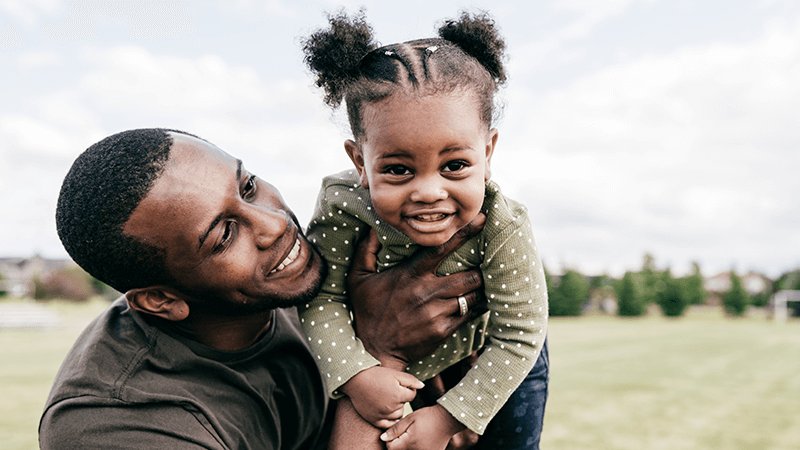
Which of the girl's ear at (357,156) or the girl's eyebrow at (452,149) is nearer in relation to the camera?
the girl's eyebrow at (452,149)

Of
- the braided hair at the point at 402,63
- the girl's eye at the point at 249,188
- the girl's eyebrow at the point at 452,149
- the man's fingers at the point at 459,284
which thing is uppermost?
the braided hair at the point at 402,63

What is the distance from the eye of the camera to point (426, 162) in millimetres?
2652

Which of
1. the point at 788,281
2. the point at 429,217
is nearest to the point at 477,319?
the point at 429,217

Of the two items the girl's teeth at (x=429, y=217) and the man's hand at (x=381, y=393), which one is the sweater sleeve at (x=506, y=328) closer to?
the man's hand at (x=381, y=393)

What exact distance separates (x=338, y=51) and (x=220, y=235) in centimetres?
85

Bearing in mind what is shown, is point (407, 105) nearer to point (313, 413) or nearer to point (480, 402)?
point (480, 402)

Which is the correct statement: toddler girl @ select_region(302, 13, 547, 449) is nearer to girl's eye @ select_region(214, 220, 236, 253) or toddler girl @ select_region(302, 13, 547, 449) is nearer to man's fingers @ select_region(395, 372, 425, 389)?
man's fingers @ select_region(395, 372, 425, 389)

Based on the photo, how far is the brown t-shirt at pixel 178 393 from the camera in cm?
267

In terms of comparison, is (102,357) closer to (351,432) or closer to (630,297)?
(351,432)

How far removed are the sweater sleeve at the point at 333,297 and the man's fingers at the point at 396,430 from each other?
0.25 meters

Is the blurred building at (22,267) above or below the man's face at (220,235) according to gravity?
below

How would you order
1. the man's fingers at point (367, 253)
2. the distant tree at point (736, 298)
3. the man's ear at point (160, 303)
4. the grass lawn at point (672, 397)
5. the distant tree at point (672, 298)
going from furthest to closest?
the distant tree at point (736, 298), the distant tree at point (672, 298), the grass lawn at point (672, 397), the man's fingers at point (367, 253), the man's ear at point (160, 303)

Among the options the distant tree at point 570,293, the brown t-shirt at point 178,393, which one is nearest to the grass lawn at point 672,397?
the brown t-shirt at point 178,393

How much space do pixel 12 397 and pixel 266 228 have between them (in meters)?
14.2
